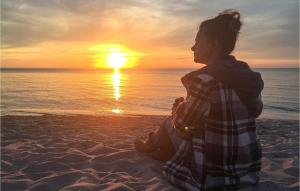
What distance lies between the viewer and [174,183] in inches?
164

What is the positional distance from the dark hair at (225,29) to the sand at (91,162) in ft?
6.32

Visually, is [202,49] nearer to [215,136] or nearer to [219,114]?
[219,114]

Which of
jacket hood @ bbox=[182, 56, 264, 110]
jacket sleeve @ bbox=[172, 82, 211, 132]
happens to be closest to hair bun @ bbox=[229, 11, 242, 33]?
jacket hood @ bbox=[182, 56, 264, 110]

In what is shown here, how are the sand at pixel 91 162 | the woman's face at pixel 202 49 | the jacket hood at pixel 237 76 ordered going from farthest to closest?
the sand at pixel 91 162, the woman's face at pixel 202 49, the jacket hood at pixel 237 76

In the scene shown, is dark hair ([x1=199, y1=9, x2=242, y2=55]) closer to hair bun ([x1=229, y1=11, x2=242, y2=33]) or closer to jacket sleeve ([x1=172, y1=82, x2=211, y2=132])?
hair bun ([x1=229, y1=11, x2=242, y2=33])

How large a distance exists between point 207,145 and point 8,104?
15659mm

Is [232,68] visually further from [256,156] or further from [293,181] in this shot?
[293,181]

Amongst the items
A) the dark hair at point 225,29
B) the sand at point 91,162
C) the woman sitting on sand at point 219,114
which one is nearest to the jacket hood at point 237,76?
the woman sitting on sand at point 219,114

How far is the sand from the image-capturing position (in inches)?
182

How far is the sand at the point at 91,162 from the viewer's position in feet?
15.2

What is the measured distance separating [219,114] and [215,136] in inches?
9.7

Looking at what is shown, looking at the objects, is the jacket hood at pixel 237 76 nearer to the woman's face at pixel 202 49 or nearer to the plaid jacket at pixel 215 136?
the plaid jacket at pixel 215 136

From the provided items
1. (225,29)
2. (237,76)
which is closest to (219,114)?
(237,76)

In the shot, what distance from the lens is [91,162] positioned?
219 inches
